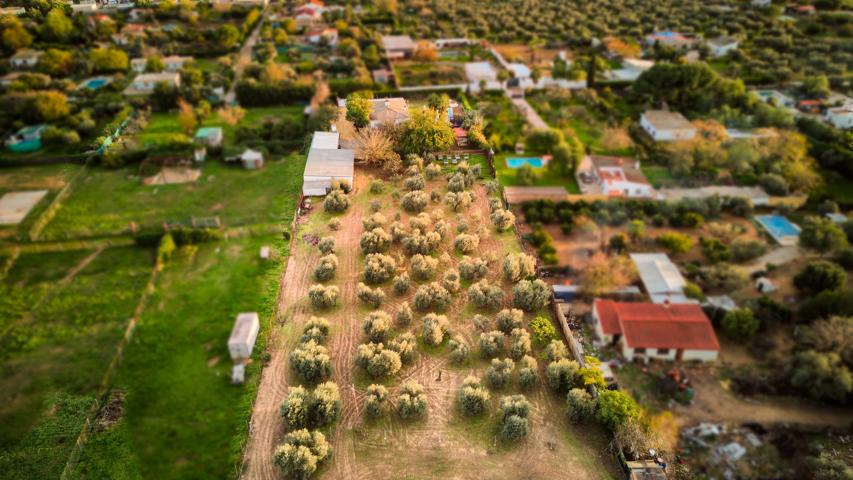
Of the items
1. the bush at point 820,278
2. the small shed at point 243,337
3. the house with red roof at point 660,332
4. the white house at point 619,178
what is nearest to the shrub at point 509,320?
the house with red roof at point 660,332

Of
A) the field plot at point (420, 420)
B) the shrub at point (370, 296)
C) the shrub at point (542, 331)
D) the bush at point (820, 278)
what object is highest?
the shrub at point (370, 296)

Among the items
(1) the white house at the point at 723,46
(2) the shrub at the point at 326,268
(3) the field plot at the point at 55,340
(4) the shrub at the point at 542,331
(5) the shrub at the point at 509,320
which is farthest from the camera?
(1) the white house at the point at 723,46

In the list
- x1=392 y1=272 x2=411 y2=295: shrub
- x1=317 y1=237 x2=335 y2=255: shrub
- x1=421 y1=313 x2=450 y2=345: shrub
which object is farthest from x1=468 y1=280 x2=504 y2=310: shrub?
x1=317 y1=237 x2=335 y2=255: shrub

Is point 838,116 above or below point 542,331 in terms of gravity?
below

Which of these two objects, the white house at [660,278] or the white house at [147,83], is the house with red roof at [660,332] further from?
the white house at [147,83]

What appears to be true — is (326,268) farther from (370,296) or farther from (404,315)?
(404,315)

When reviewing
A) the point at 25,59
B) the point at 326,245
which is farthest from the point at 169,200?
the point at 25,59

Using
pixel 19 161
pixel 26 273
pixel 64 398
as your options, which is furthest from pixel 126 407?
pixel 19 161
